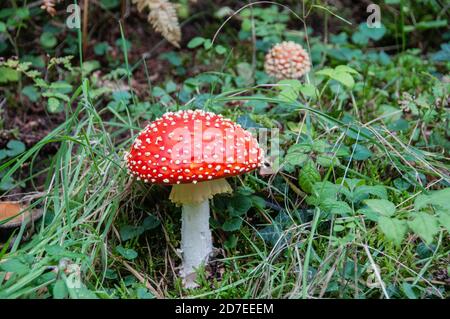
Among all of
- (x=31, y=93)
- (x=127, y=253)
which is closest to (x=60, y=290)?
(x=127, y=253)

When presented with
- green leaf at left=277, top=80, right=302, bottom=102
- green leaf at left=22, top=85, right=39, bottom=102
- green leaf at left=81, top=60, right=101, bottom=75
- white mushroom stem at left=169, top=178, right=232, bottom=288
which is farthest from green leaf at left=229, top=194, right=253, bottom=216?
Result: green leaf at left=22, top=85, right=39, bottom=102

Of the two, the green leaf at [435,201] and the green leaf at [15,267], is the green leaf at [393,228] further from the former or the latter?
the green leaf at [15,267]

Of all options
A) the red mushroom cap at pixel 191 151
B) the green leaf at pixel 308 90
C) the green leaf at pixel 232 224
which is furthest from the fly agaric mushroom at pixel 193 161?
the green leaf at pixel 308 90

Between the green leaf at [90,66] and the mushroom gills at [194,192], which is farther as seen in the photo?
the green leaf at [90,66]

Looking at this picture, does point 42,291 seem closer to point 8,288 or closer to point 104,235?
point 8,288

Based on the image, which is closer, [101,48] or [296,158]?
[296,158]

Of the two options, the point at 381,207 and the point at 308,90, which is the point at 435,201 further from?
the point at 308,90

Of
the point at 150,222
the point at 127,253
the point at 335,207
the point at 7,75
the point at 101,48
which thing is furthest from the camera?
the point at 101,48
